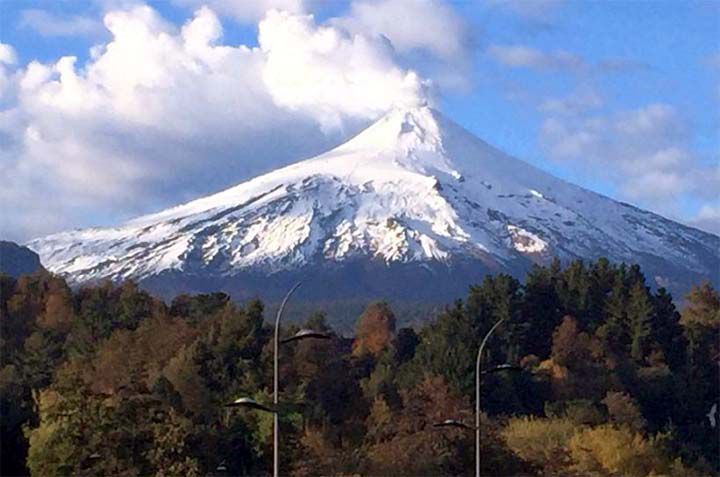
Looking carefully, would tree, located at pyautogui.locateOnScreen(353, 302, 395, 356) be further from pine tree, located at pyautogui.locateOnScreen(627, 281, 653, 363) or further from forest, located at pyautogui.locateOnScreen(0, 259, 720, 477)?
pine tree, located at pyautogui.locateOnScreen(627, 281, 653, 363)

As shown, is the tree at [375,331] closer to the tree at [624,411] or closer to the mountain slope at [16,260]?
the tree at [624,411]

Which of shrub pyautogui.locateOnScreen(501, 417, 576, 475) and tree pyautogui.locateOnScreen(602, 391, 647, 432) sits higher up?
tree pyautogui.locateOnScreen(602, 391, 647, 432)

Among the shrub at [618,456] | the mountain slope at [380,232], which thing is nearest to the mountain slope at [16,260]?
the mountain slope at [380,232]

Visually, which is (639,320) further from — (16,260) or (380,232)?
(380,232)

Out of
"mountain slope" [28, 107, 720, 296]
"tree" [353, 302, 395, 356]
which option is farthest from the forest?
"mountain slope" [28, 107, 720, 296]

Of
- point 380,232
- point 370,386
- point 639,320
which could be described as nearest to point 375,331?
point 639,320

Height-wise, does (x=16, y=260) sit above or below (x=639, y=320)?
above
